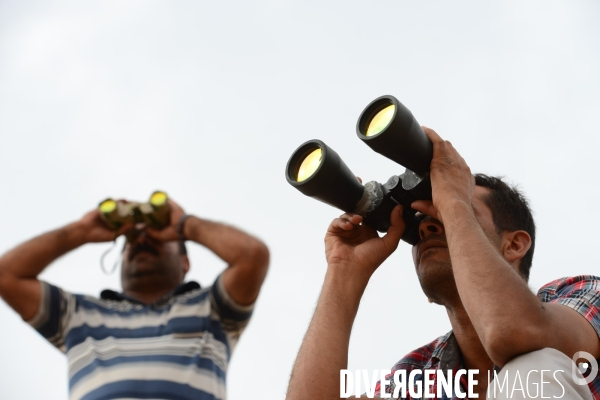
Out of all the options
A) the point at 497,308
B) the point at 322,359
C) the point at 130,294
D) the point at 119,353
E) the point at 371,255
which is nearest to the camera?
the point at 497,308

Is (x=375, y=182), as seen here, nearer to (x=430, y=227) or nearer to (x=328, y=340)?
(x=430, y=227)

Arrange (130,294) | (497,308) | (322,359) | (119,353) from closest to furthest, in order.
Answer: (497,308), (322,359), (119,353), (130,294)

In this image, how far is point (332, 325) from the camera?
2449mm

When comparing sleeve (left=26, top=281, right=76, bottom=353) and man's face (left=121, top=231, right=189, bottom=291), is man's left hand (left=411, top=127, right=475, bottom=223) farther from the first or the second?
sleeve (left=26, top=281, right=76, bottom=353)

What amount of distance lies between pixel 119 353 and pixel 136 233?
60 centimetres

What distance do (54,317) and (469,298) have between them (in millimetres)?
1394

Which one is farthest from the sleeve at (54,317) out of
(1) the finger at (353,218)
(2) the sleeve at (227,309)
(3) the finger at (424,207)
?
(3) the finger at (424,207)

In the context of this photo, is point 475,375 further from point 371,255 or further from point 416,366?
point 371,255

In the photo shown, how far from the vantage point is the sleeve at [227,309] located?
8.72ft

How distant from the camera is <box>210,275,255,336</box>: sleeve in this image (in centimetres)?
266

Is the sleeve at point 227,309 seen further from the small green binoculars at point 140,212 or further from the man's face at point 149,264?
the small green binoculars at point 140,212

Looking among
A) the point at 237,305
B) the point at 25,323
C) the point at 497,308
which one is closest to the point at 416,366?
the point at 237,305

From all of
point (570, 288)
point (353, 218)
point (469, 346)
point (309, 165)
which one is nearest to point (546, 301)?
point (570, 288)

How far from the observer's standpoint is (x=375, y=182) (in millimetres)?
2740
